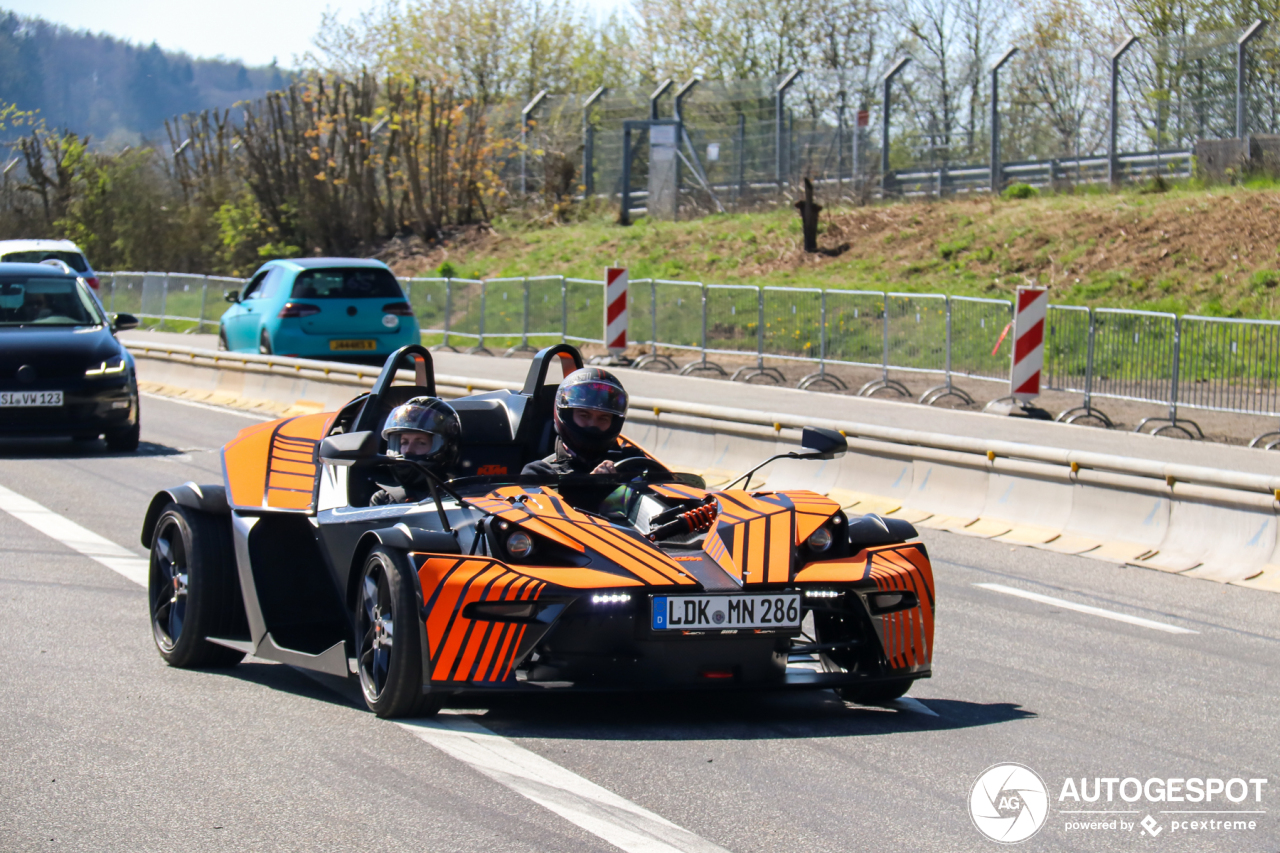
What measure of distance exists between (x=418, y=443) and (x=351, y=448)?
1.68 feet

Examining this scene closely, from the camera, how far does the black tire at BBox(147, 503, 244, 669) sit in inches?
268

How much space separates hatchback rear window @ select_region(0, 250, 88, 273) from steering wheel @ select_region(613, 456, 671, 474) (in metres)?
20.5

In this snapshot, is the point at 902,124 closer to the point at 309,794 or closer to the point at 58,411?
the point at 58,411

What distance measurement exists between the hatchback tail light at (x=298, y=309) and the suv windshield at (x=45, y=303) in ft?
21.1

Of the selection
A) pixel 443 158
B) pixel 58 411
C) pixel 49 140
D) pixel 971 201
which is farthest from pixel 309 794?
pixel 49 140

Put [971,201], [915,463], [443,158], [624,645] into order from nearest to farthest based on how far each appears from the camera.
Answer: [624,645], [915,463], [971,201], [443,158]

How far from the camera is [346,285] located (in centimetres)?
2266

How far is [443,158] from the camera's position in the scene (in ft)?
151

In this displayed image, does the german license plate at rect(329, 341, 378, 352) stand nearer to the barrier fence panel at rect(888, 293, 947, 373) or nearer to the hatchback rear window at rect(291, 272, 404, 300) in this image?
the hatchback rear window at rect(291, 272, 404, 300)

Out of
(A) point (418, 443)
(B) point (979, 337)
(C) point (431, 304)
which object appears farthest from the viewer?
(C) point (431, 304)

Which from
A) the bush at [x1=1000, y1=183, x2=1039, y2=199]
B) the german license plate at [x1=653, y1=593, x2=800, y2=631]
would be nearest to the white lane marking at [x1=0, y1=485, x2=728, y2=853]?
the german license plate at [x1=653, y1=593, x2=800, y2=631]

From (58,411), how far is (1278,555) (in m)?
10.7

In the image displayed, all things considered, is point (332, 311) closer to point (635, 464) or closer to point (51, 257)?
point (51, 257)

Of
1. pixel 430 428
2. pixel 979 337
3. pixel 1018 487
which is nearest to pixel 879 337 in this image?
pixel 979 337
